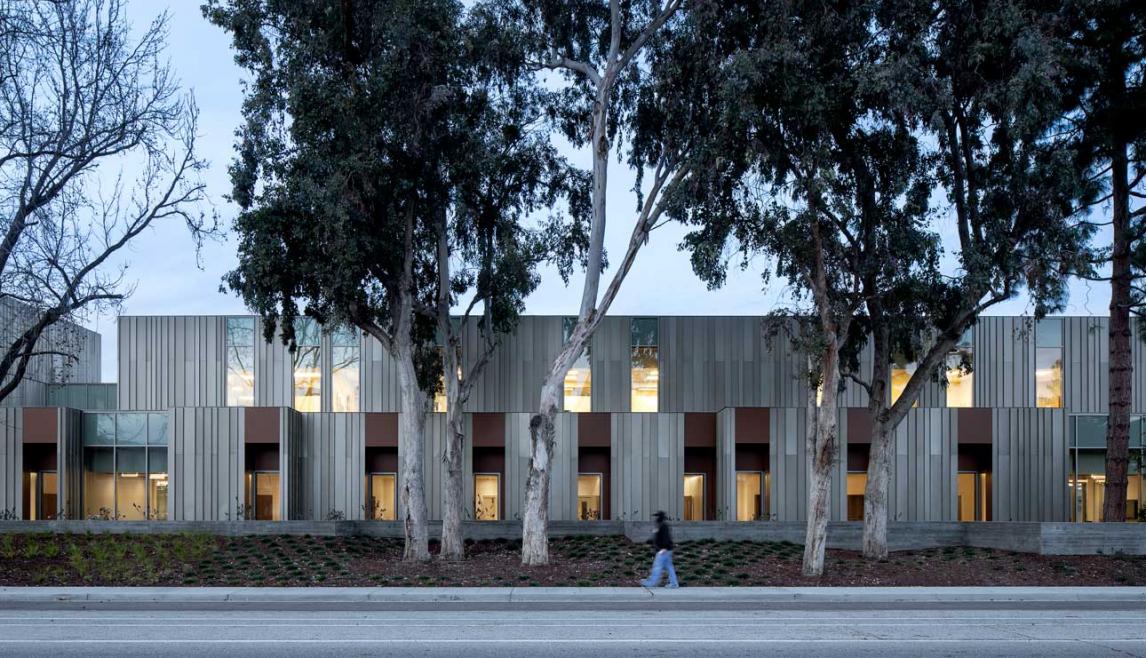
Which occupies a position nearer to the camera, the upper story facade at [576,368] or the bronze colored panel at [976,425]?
the bronze colored panel at [976,425]

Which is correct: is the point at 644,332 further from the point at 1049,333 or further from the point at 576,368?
the point at 1049,333

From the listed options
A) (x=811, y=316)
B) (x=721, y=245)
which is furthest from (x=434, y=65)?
(x=811, y=316)

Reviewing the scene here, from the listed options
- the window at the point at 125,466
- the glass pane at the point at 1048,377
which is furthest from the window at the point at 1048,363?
the window at the point at 125,466

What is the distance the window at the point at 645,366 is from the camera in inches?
1298

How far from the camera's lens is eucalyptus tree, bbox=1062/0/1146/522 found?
77.2ft

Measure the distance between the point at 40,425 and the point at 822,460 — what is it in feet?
77.2

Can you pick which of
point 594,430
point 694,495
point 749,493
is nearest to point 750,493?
point 749,493

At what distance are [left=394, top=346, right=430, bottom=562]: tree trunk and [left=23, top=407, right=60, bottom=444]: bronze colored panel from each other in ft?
44.9

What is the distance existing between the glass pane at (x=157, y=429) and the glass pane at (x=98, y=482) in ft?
5.00

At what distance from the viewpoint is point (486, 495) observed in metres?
33.3

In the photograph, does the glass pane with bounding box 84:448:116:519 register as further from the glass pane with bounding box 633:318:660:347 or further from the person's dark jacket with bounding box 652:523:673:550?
the person's dark jacket with bounding box 652:523:673:550

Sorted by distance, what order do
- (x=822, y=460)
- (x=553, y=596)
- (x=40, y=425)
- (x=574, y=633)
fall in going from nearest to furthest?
(x=574, y=633) → (x=553, y=596) → (x=822, y=460) → (x=40, y=425)

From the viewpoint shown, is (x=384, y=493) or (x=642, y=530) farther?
(x=384, y=493)

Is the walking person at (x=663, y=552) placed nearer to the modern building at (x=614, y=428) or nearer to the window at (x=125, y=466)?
the modern building at (x=614, y=428)
